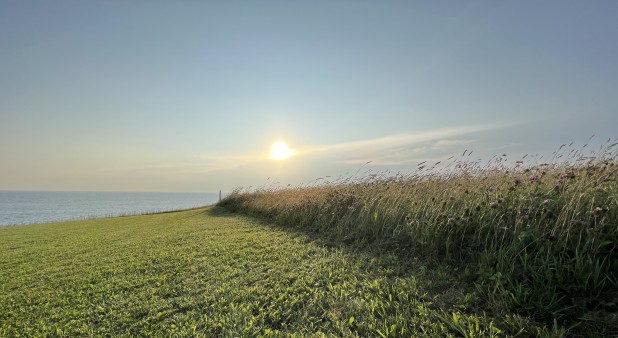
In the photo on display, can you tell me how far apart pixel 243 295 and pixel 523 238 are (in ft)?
9.45

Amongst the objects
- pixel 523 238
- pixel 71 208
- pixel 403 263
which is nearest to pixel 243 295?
pixel 403 263

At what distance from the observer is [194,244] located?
561cm

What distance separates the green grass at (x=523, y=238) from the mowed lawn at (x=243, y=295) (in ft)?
0.85

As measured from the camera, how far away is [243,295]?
296cm

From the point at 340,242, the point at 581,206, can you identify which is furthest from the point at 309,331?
the point at 581,206

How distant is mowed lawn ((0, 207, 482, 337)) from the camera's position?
2309 mm

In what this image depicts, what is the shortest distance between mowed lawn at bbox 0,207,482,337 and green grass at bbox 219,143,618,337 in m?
0.26

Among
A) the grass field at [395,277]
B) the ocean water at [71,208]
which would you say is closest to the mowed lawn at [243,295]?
the grass field at [395,277]

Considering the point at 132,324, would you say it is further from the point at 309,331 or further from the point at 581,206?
the point at 581,206

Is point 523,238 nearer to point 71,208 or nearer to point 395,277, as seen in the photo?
point 395,277

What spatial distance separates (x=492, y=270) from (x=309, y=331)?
5.98ft

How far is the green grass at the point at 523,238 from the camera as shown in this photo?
2086mm

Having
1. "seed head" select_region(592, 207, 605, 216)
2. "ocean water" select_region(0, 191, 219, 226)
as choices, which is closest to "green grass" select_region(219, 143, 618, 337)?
"seed head" select_region(592, 207, 605, 216)

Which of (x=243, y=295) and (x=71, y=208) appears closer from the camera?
(x=243, y=295)
